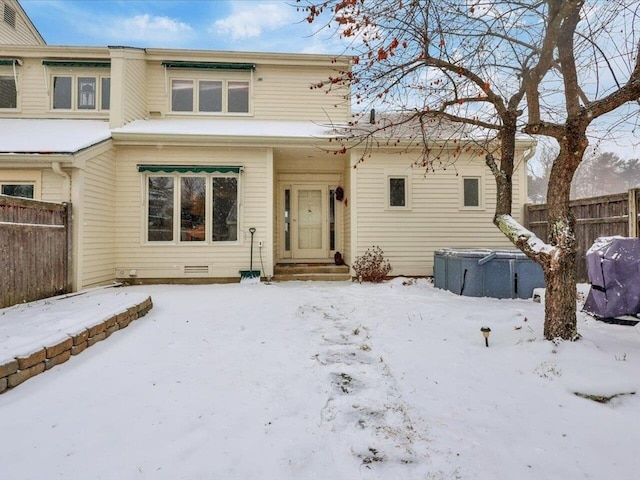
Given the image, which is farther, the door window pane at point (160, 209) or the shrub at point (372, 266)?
the shrub at point (372, 266)

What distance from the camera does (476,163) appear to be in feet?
27.1

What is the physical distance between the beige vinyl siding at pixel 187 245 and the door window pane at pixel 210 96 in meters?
1.91

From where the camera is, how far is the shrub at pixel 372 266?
7.82 m

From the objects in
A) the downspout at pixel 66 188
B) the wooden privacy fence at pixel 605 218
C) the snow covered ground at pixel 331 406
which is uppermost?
the downspout at pixel 66 188

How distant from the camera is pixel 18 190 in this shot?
6637 millimetres

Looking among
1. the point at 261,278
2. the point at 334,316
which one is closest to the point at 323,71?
the point at 261,278

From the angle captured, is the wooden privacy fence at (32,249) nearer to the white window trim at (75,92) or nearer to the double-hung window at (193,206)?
the double-hung window at (193,206)

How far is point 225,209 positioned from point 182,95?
3664 millimetres

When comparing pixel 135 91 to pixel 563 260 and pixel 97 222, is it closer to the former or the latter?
pixel 97 222

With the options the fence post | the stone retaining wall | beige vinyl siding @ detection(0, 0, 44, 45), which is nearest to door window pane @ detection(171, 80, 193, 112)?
the stone retaining wall

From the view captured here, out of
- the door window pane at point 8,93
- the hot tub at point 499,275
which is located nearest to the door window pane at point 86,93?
the door window pane at point 8,93

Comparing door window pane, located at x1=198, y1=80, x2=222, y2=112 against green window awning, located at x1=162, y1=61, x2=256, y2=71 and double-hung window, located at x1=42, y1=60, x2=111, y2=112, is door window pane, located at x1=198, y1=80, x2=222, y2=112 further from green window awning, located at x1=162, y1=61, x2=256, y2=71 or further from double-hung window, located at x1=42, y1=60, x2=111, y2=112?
double-hung window, located at x1=42, y1=60, x2=111, y2=112

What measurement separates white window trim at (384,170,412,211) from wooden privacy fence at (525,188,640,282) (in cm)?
313

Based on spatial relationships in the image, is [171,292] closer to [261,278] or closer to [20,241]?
[261,278]
